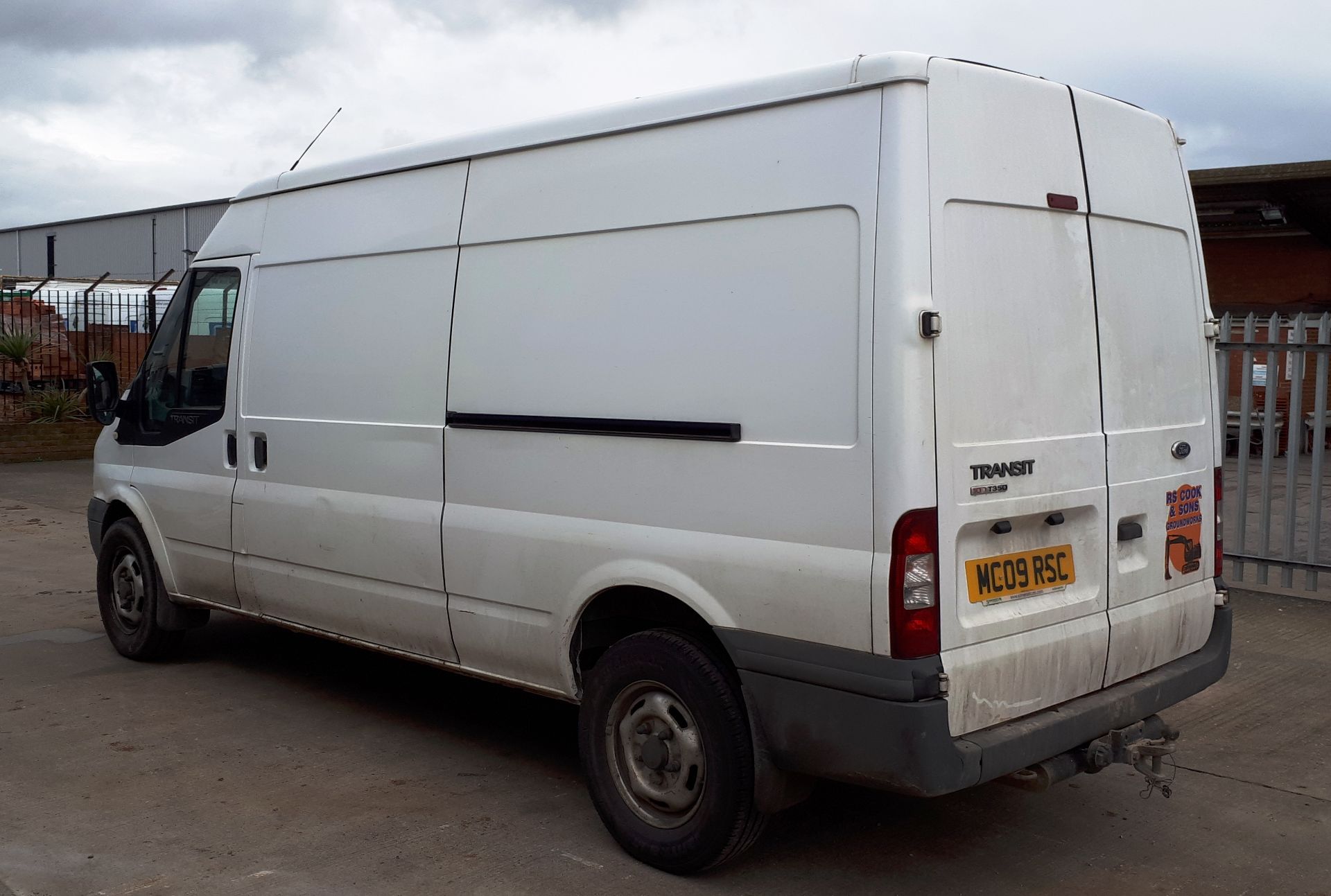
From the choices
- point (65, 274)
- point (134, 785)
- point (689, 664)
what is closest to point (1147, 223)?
point (689, 664)

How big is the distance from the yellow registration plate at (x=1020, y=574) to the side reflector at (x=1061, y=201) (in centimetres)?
106

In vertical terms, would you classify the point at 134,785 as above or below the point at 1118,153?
below

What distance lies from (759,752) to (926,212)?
5.44 ft

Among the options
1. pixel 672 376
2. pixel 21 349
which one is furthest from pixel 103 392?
pixel 21 349

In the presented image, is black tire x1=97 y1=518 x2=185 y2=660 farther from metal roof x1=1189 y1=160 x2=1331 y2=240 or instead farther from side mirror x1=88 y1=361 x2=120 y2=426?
metal roof x1=1189 y1=160 x2=1331 y2=240

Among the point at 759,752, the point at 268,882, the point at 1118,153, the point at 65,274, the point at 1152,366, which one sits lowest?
the point at 268,882

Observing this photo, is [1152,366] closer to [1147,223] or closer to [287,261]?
[1147,223]

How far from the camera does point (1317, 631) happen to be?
23.8 feet

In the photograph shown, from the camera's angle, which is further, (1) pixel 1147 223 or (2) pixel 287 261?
(2) pixel 287 261

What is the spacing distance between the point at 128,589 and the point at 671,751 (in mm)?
3988

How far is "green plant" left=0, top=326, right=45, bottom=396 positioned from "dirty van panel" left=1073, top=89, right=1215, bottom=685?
57.6 ft

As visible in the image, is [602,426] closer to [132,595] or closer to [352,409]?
[352,409]

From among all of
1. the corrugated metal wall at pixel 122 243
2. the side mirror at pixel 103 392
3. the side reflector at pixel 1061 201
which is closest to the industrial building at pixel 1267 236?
the side mirror at pixel 103 392

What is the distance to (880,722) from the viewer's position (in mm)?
3533
